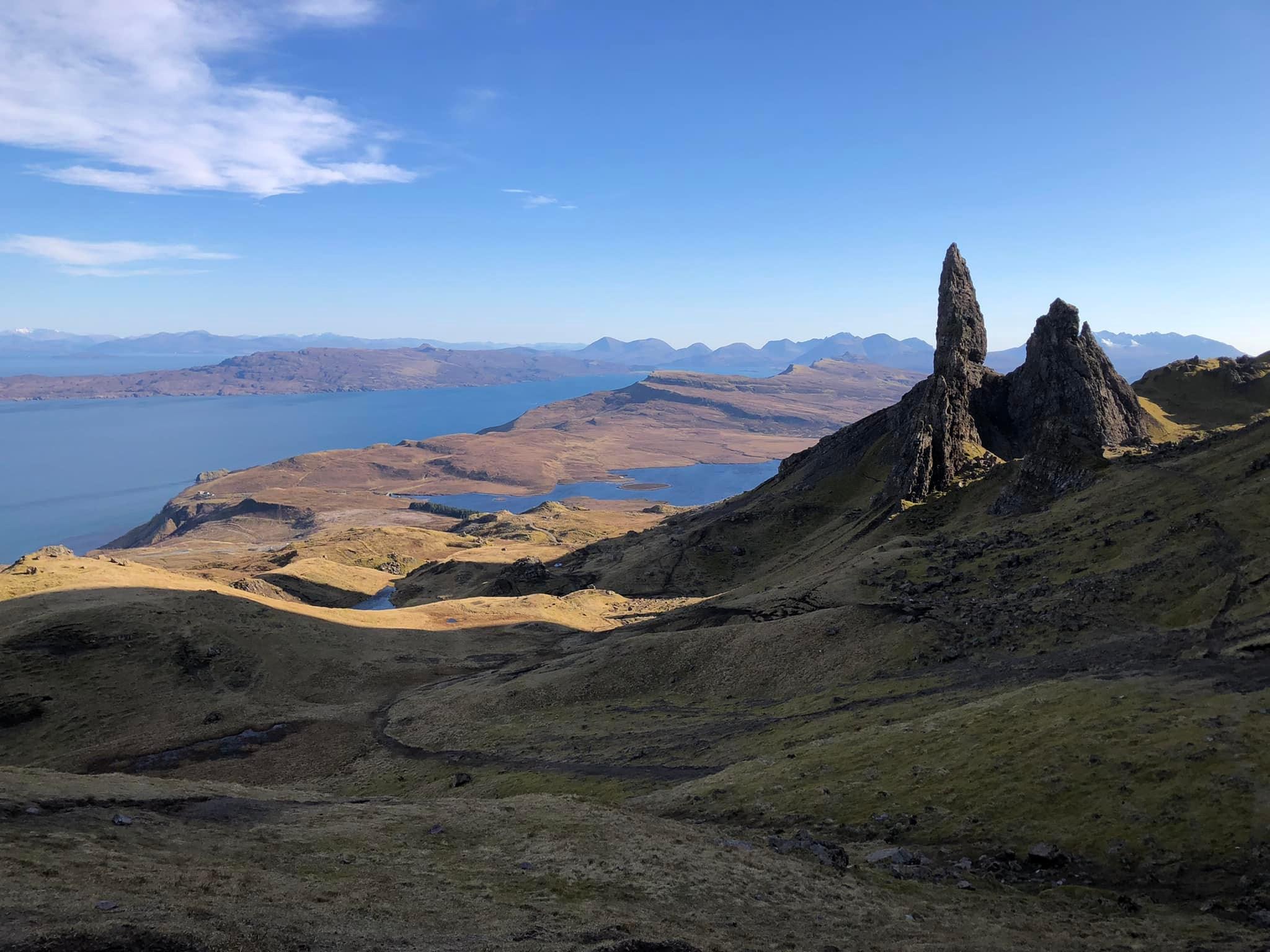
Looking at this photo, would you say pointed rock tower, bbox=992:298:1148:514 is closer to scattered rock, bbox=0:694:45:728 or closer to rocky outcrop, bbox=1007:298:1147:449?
rocky outcrop, bbox=1007:298:1147:449

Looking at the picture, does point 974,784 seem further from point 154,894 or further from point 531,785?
point 154,894

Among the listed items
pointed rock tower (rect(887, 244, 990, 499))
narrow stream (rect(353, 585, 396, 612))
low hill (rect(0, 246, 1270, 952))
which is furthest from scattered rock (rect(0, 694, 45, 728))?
pointed rock tower (rect(887, 244, 990, 499))

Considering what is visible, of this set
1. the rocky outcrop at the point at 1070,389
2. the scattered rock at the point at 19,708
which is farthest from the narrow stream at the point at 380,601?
the rocky outcrop at the point at 1070,389

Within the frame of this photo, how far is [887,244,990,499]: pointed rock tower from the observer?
122 m

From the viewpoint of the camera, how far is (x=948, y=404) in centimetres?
12888

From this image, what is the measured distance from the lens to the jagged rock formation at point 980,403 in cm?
12325

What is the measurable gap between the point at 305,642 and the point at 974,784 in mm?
77867

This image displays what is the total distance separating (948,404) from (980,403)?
1810 centimetres

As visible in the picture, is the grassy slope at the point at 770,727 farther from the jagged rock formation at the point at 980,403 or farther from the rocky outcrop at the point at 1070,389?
the rocky outcrop at the point at 1070,389

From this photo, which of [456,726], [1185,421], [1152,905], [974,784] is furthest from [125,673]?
[1185,421]

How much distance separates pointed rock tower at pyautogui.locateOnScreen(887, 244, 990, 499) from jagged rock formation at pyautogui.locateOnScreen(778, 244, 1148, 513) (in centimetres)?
19

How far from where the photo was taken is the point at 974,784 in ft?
121

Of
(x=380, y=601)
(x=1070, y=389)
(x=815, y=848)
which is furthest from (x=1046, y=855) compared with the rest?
(x=380, y=601)

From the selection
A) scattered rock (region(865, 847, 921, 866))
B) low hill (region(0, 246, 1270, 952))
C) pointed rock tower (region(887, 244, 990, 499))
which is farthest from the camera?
pointed rock tower (region(887, 244, 990, 499))
